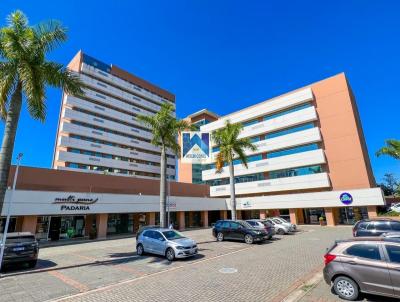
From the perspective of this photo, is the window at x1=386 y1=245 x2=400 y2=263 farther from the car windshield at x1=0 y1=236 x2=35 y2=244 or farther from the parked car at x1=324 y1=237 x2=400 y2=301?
the car windshield at x1=0 y1=236 x2=35 y2=244

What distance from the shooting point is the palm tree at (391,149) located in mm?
31669

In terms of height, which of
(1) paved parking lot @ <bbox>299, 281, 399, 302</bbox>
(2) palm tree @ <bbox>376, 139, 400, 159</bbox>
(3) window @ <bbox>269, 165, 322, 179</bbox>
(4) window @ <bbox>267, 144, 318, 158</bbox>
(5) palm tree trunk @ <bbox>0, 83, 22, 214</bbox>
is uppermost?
(4) window @ <bbox>267, 144, 318, 158</bbox>

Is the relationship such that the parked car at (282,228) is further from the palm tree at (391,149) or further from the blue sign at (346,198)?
the palm tree at (391,149)

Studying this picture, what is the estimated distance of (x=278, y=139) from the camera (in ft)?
144

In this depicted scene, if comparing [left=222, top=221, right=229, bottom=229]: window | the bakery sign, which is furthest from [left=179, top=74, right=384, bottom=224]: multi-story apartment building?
the bakery sign

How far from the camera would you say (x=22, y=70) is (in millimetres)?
12922

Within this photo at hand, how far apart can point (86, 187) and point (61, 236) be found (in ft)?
19.9

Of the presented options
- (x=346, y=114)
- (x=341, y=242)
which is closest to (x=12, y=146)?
(x=341, y=242)

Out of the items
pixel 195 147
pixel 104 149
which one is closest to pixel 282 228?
pixel 195 147

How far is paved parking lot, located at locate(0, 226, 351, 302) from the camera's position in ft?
27.6

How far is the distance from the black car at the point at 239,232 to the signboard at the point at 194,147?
6.24 m

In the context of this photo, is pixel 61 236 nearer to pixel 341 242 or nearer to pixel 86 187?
pixel 86 187

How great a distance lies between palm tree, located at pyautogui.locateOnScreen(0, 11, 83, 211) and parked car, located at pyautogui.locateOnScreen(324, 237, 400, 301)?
47.2 feet

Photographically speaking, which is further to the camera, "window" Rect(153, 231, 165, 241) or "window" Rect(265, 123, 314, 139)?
"window" Rect(265, 123, 314, 139)
